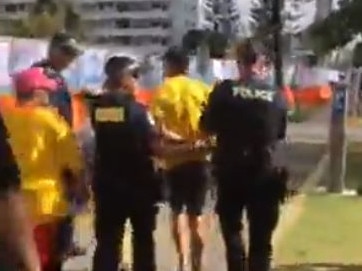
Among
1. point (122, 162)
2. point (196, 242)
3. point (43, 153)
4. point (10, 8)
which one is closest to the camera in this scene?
point (43, 153)

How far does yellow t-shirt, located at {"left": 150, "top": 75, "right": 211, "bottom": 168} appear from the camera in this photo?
318 inches

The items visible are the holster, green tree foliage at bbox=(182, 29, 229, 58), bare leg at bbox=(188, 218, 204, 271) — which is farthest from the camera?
green tree foliage at bbox=(182, 29, 229, 58)

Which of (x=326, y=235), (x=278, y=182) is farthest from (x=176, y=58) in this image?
(x=326, y=235)

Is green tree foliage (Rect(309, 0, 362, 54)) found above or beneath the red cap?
beneath

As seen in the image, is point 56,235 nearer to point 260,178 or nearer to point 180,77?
point 260,178

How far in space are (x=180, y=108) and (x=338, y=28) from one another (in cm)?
1311

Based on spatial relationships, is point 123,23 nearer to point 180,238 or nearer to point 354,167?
point 354,167

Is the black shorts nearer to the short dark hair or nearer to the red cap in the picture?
the short dark hair

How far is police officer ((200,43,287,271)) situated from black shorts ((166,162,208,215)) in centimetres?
90

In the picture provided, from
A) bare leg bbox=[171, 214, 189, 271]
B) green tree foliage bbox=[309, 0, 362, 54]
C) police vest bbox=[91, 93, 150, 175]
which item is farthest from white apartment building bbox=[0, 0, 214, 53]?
police vest bbox=[91, 93, 150, 175]

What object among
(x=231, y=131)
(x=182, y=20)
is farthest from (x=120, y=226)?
(x=182, y=20)

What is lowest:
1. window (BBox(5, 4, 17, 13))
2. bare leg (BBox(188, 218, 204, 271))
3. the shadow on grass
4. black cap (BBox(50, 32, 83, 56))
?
window (BBox(5, 4, 17, 13))

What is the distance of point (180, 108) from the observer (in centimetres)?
810

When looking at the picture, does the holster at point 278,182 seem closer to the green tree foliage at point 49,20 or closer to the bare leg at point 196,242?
the bare leg at point 196,242
